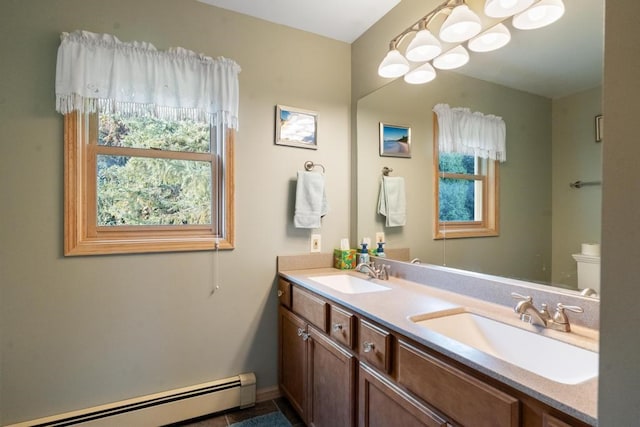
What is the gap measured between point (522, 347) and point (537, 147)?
29.8 inches

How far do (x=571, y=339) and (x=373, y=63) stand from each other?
1.83 meters

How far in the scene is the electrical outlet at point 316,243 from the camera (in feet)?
7.23

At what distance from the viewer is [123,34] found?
172 centimetres

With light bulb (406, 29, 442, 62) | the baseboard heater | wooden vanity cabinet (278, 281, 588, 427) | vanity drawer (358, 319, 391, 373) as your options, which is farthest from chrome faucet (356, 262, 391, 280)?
light bulb (406, 29, 442, 62)

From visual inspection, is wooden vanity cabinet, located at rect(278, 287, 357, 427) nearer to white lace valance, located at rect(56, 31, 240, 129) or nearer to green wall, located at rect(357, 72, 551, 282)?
green wall, located at rect(357, 72, 551, 282)

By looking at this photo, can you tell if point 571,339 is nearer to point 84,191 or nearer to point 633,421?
point 633,421

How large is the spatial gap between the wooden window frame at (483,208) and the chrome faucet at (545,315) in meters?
0.38

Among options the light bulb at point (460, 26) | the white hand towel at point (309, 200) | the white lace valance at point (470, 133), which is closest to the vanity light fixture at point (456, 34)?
the light bulb at point (460, 26)

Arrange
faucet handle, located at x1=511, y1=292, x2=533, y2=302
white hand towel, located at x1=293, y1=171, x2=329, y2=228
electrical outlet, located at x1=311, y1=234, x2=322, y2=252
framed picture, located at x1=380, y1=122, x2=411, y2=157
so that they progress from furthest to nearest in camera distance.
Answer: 1. electrical outlet, located at x1=311, y1=234, x2=322, y2=252
2. white hand towel, located at x1=293, y1=171, x2=329, y2=228
3. framed picture, located at x1=380, y1=122, x2=411, y2=157
4. faucet handle, located at x1=511, y1=292, x2=533, y2=302

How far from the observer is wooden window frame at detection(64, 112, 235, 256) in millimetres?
1611

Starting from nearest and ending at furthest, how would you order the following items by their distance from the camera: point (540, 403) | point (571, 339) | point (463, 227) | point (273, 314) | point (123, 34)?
point (540, 403)
point (571, 339)
point (463, 227)
point (123, 34)
point (273, 314)

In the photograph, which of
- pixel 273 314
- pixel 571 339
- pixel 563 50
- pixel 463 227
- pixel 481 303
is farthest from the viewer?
pixel 273 314

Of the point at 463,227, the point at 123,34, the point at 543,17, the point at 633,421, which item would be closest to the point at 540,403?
the point at 633,421

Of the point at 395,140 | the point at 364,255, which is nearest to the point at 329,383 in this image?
the point at 364,255
